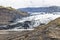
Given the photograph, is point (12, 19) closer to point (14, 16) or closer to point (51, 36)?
point (14, 16)

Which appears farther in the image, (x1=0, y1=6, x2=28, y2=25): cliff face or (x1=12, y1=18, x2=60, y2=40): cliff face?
(x1=0, y1=6, x2=28, y2=25): cliff face

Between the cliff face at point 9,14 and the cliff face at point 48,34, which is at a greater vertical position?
the cliff face at point 48,34

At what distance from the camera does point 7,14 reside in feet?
182

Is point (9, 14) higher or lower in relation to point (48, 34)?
lower

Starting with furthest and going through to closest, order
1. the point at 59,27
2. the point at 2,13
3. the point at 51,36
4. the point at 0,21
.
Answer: the point at 2,13, the point at 0,21, the point at 59,27, the point at 51,36

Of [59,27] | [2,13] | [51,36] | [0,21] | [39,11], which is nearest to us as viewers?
[51,36]

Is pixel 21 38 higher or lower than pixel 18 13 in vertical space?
higher

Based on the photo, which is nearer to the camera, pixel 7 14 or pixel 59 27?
pixel 59 27

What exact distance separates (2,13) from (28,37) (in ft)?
120

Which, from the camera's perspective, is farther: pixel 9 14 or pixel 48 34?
pixel 9 14

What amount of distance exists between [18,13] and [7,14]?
197 centimetres

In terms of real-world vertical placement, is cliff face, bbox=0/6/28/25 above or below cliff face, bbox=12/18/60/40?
below

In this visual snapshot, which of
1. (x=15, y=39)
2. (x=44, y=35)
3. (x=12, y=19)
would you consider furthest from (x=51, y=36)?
(x=12, y=19)

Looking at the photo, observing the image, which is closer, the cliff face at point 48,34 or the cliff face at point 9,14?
the cliff face at point 48,34
